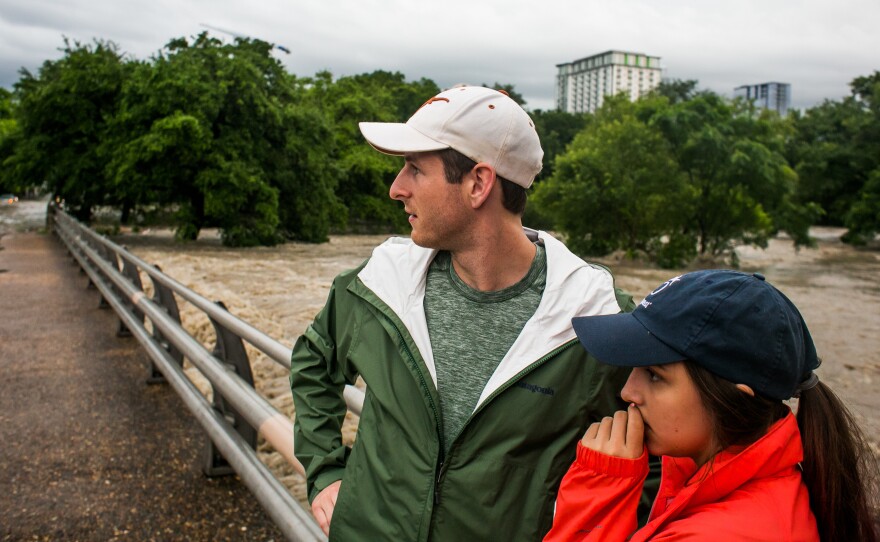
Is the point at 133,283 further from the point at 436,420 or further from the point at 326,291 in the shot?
the point at 436,420

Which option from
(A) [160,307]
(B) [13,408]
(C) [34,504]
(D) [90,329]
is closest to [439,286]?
(C) [34,504]

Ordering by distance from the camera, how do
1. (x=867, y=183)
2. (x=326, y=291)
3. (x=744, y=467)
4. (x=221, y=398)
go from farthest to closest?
(x=867, y=183) < (x=326, y=291) < (x=221, y=398) < (x=744, y=467)

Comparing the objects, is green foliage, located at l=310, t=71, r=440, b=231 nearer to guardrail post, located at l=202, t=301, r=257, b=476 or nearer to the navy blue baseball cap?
guardrail post, located at l=202, t=301, r=257, b=476

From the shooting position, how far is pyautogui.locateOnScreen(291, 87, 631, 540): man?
5.59 ft

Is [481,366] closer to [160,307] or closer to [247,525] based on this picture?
[247,525]

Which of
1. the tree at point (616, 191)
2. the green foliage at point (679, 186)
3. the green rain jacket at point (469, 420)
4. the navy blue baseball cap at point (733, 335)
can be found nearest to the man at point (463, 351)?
the green rain jacket at point (469, 420)

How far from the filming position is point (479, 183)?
1893 mm

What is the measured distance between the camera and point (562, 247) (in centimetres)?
192

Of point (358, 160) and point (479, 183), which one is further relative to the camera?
point (358, 160)

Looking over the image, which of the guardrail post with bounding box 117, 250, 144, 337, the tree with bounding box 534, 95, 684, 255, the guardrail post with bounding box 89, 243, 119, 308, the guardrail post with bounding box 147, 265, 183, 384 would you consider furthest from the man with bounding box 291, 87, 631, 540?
the tree with bounding box 534, 95, 684, 255

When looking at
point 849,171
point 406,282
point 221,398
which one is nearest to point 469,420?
point 406,282

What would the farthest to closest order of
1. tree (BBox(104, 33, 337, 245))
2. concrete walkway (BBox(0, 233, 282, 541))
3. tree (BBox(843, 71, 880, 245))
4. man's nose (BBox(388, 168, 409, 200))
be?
tree (BBox(843, 71, 880, 245))
tree (BBox(104, 33, 337, 245))
concrete walkway (BBox(0, 233, 282, 541))
man's nose (BBox(388, 168, 409, 200))

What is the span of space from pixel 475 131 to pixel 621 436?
2.67 ft

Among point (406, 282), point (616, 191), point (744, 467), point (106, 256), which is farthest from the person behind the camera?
point (616, 191)
